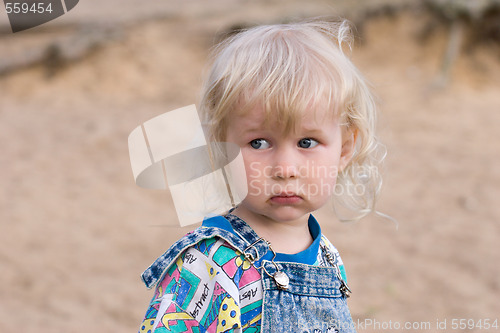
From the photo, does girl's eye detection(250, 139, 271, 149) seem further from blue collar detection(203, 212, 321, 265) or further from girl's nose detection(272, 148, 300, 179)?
blue collar detection(203, 212, 321, 265)

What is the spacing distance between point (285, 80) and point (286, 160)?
0.19 meters

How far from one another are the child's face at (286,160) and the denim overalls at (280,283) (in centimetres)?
8

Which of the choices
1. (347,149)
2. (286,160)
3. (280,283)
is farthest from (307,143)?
(280,283)

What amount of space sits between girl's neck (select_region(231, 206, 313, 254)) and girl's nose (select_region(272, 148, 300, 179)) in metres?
0.18

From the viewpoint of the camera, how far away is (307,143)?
141 cm

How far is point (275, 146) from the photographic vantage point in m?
1.38

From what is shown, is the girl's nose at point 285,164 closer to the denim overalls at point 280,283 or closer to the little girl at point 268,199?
the little girl at point 268,199

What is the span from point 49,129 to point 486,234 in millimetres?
4200

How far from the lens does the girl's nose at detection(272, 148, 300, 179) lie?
1.35m

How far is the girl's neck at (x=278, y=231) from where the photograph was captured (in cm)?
148

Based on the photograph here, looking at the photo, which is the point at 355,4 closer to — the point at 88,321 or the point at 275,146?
the point at 88,321

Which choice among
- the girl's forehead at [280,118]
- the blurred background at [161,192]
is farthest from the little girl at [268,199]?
the blurred background at [161,192]

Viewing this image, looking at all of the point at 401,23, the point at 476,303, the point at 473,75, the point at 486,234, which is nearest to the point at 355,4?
the point at 401,23

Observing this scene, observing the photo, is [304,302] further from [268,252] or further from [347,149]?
[347,149]
